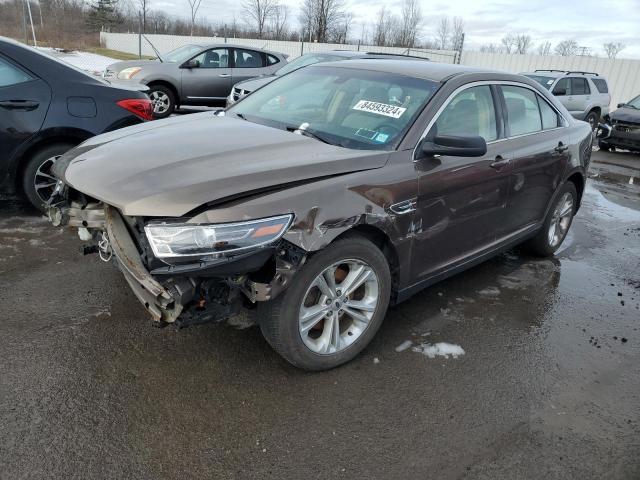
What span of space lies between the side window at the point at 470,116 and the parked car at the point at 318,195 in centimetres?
1

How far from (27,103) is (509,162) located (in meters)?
4.18

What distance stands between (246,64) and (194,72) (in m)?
1.43

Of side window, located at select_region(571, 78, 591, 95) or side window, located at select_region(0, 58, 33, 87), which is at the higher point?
side window, located at select_region(0, 58, 33, 87)

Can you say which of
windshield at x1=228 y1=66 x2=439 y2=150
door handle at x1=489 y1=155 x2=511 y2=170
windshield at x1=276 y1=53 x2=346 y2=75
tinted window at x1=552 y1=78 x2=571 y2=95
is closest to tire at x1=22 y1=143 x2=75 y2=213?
windshield at x1=228 y1=66 x2=439 y2=150

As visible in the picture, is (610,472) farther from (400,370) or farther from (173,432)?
(173,432)

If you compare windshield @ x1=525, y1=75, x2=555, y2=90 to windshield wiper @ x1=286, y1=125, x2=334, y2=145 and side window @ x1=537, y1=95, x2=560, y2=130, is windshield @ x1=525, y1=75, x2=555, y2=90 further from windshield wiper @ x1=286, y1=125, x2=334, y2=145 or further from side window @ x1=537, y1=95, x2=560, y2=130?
windshield wiper @ x1=286, y1=125, x2=334, y2=145

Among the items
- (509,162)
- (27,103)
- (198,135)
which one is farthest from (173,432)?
(27,103)

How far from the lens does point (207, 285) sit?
245 cm

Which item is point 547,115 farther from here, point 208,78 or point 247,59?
point 247,59

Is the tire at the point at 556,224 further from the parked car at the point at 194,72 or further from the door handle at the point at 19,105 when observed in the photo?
the parked car at the point at 194,72

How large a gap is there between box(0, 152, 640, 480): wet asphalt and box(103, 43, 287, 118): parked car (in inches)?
308

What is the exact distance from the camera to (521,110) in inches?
167

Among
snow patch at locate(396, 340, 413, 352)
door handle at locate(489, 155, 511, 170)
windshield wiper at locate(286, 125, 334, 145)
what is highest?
windshield wiper at locate(286, 125, 334, 145)

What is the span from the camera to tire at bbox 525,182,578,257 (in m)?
4.86
